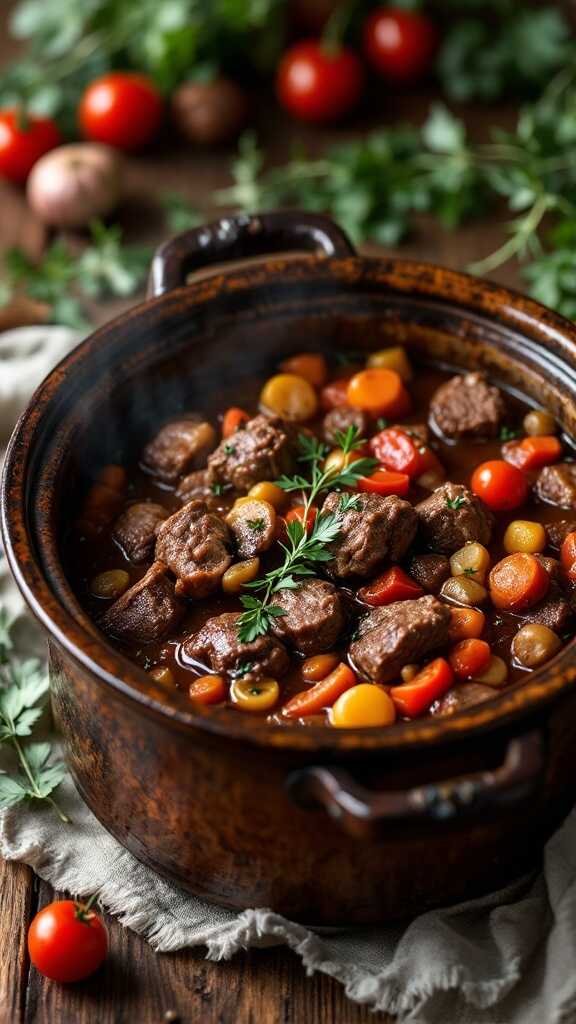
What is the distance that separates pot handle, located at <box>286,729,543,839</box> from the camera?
243 cm

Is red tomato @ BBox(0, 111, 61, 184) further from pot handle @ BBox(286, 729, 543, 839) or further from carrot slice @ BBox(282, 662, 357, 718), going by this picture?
pot handle @ BBox(286, 729, 543, 839)

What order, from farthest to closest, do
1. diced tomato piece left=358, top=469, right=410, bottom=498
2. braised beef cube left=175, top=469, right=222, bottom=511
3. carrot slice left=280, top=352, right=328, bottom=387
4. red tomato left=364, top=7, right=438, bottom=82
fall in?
1. red tomato left=364, top=7, right=438, bottom=82
2. carrot slice left=280, top=352, right=328, bottom=387
3. braised beef cube left=175, top=469, right=222, bottom=511
4. diced tomato piece left=358, top=469, right=410, bottom=498

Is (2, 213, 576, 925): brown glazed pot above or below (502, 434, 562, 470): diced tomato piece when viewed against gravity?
A: above

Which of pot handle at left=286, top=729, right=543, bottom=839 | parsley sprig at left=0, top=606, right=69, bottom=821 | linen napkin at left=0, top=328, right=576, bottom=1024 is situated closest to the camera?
pot handle at left=286, top=729, right=543, bottom=839

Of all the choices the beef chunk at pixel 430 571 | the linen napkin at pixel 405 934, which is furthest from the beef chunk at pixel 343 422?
the linen napkin at pixel 405 934

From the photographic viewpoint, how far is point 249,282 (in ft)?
12.6

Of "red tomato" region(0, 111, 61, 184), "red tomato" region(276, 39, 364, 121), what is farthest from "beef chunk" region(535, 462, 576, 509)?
"red tomato" region(0, 111, 61, 184)

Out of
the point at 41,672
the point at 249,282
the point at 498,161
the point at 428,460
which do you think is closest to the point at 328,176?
the point at 498,161

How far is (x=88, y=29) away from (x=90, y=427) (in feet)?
9.68

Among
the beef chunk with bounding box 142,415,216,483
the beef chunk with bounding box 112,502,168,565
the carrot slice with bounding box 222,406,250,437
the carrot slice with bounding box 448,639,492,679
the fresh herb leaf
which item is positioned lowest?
the carrot slice with bounding box 448,639,492,679

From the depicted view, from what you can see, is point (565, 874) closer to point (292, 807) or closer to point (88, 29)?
point (292, 807)

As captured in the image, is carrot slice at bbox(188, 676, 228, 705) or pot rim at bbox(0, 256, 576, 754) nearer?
pot rim at bbox(0, 256, 576, 754)

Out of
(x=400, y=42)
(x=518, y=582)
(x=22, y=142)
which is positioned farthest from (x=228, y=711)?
(x=400, y=42)

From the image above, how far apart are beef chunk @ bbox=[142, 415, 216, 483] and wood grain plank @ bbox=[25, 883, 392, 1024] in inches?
52.0
